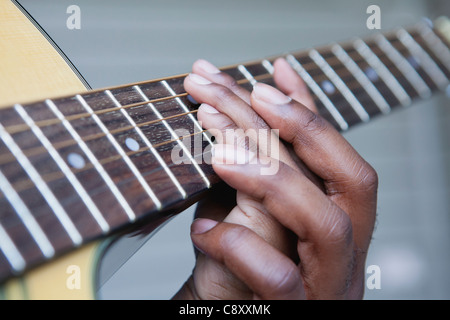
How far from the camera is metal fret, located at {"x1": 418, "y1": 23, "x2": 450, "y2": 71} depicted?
3.12 ft

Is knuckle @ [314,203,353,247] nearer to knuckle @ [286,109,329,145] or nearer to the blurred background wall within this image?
knuckle @ [286,109,329,145]

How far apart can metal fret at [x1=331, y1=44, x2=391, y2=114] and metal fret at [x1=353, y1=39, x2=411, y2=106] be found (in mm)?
47

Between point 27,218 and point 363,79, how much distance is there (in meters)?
0.71

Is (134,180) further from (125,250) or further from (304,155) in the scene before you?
(304,155)

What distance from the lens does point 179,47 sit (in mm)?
1533

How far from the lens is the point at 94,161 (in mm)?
406

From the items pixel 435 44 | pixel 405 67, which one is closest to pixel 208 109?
pixel 405 67

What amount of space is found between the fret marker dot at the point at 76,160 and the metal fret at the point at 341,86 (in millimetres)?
540

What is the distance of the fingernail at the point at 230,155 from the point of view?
17.5 inches

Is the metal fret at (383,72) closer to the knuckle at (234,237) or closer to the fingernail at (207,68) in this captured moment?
the fingernail at (207,68)

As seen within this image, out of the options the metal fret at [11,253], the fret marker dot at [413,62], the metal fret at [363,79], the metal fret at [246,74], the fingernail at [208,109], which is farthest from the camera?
the fret marker dot at [413,62]

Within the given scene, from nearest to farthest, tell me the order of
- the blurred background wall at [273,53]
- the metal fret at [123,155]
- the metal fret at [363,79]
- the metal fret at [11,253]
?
the metal fret at [11,253], the metal fret at [123,155], the metal fret at [363,79], the blurred background wall at [273,53]

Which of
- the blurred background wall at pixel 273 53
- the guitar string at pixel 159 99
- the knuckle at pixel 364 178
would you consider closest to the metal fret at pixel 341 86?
the guitar string at pixel 159 99

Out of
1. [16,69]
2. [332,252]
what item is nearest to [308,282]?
[332,252]
